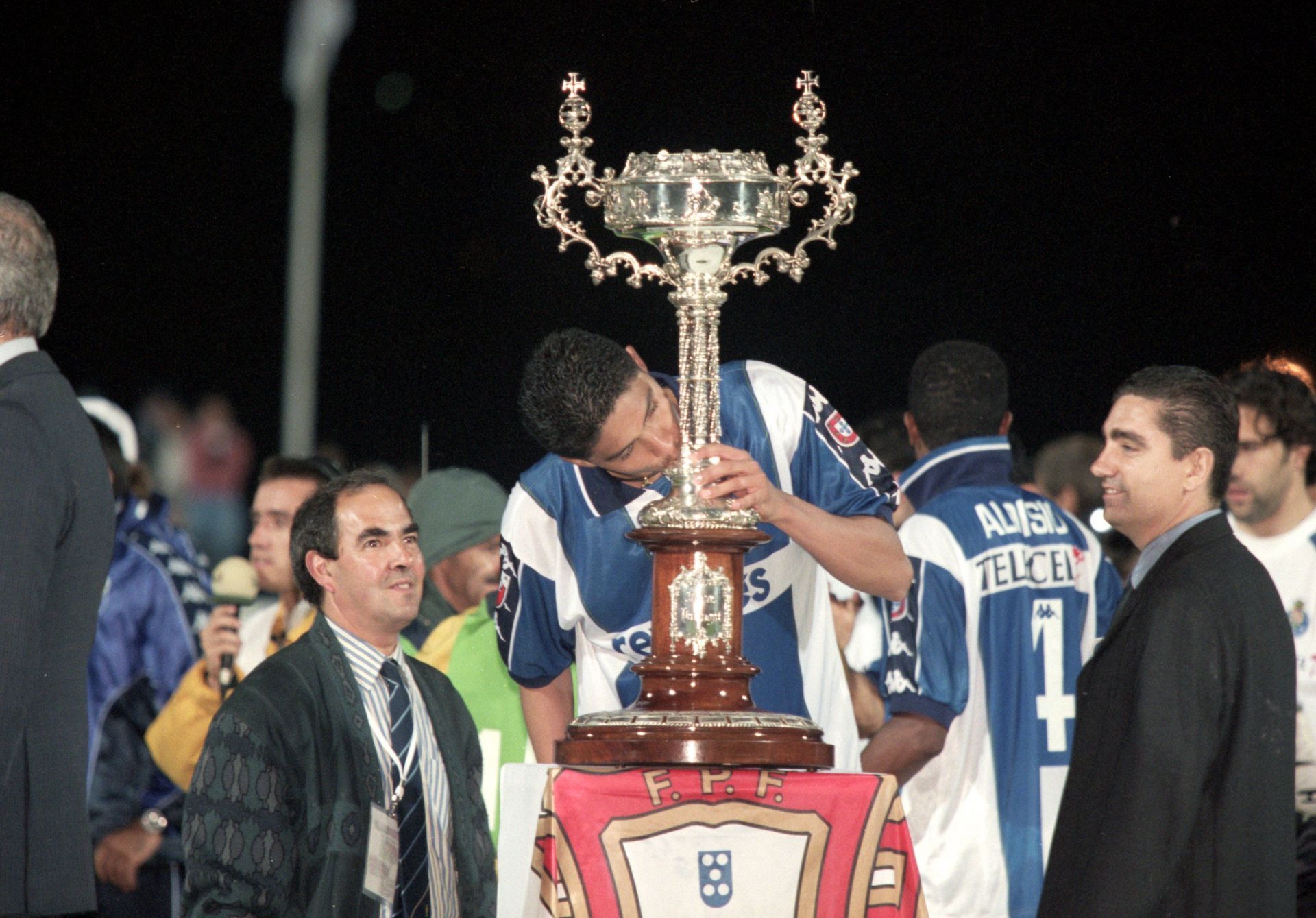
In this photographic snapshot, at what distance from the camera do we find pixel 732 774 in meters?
2.08

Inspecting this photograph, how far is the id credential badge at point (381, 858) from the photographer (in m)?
2.43

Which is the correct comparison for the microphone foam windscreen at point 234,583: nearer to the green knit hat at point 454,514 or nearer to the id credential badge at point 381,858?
the green knit hat at point 454,514

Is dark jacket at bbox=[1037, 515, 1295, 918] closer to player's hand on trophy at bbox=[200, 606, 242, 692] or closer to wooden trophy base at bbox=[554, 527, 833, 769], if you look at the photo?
wooden trophy base at bbox=[554, 527, 833, 769]

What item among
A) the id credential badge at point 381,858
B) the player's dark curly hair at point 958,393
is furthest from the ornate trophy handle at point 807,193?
the player's dark curly hair at point 958,393

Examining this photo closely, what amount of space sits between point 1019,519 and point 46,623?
201 centimetres

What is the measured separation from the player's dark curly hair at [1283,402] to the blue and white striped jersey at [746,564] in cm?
137

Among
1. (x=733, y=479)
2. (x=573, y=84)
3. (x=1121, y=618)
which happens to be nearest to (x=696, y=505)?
(x=733, y=479)

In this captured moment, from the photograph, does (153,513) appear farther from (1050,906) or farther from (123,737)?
(1050,906)

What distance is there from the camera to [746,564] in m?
2.61

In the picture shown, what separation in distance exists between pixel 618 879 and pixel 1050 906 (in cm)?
84

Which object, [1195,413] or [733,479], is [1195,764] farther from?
[733,479]

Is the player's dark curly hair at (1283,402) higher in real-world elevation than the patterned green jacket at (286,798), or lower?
higher

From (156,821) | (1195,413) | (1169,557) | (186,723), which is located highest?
(1195,413)

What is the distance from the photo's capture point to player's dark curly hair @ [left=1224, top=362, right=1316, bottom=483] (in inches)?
141
